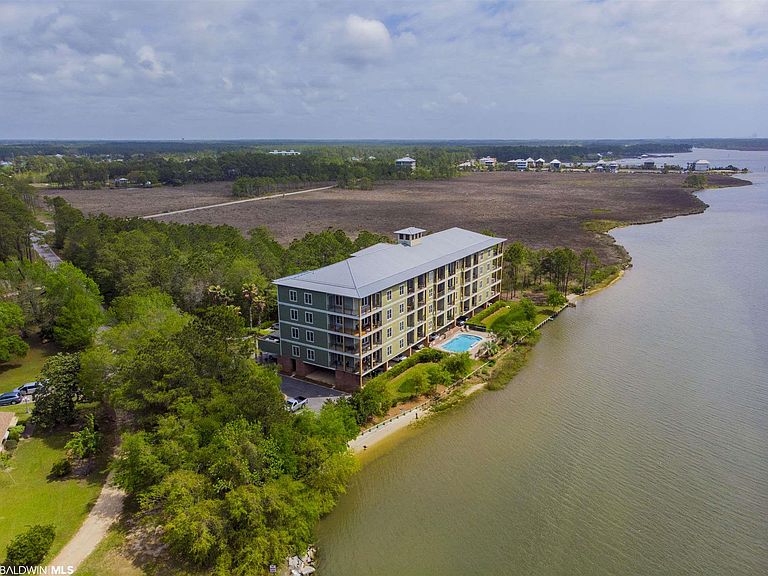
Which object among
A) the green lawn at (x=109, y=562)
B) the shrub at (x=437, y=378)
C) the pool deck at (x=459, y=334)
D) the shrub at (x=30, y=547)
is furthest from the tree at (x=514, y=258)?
the shrub at (x=30, y=547)

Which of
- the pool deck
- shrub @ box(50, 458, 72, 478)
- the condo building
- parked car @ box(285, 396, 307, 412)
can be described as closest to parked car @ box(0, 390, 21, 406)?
shrub @ box(50, 458, 72, 478)

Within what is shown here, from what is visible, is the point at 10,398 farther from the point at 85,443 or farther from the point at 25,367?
the point at 85,443

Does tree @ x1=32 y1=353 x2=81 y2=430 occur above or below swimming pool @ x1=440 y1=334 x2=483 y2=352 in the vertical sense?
above

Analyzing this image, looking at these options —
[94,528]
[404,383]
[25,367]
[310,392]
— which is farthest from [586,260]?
[25,367]

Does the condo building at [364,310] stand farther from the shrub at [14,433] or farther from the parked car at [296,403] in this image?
the shrub at [14,433]

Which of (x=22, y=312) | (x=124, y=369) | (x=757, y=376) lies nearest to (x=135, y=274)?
(x=22, y=312)

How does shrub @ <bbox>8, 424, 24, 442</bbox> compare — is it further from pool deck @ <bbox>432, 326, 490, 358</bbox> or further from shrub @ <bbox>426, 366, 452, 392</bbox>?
pool deck @ <bbox>432, 326, 490, 358</bbox>
